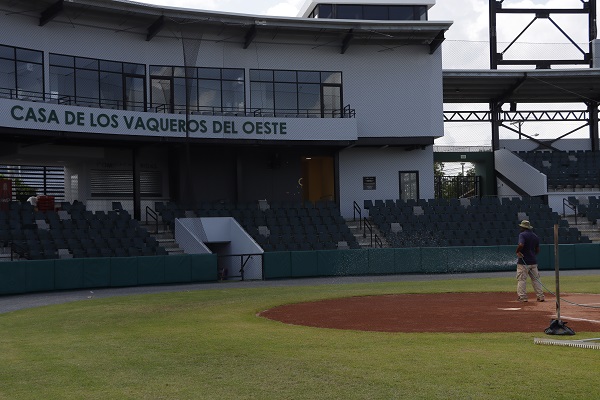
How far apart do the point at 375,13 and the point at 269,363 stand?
39.1 metres

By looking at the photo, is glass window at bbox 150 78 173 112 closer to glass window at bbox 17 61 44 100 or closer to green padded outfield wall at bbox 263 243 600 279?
glass window at bbox 17 61 44 100

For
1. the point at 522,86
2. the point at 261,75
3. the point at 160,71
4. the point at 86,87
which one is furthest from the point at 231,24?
the point at 522,86

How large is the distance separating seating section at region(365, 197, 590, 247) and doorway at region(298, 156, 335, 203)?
10.7 feet

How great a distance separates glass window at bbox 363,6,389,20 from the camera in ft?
157

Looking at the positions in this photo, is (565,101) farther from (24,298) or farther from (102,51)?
(24,298)

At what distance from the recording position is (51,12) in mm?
37531

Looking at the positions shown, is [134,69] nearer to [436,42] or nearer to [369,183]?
[369,183]

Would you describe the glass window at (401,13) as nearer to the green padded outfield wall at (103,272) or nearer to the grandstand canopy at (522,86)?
the grandstand canopy at (522,86)

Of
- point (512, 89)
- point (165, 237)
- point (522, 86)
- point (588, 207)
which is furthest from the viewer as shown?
point (522, 86)

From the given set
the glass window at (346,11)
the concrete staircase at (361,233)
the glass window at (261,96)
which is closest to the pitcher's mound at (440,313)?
the concrete staircase at (361,233)

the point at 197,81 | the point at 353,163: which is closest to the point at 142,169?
the point at 197,81

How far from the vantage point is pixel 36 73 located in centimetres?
3825

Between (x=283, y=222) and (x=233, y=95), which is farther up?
(x=233, y=95)

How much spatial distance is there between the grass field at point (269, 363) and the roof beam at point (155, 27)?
25044 mm
